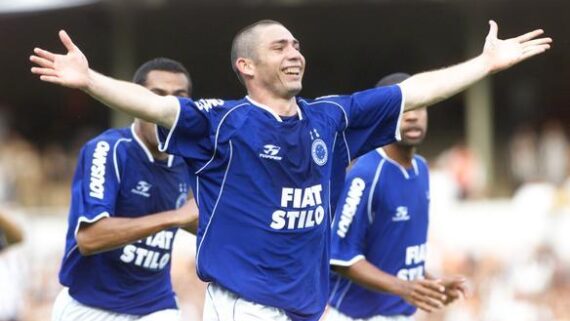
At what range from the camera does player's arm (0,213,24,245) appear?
25.5ft

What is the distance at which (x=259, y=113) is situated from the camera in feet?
20.3

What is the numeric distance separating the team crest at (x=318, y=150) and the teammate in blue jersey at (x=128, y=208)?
3.45ft

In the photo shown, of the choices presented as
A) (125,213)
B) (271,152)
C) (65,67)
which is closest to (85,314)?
(125,213)

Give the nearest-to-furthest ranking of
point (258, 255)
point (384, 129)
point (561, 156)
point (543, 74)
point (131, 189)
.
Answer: point (258, 255), point (384, 129), point (131, 189), point (561, 156), point (543, 74)

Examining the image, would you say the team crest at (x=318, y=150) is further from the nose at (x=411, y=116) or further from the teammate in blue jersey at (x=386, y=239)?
the nose at (x=411, y=116)

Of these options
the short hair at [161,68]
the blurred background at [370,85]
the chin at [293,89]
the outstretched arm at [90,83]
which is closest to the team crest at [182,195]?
the short hair at [161,68]

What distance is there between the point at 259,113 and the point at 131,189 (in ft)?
4.57

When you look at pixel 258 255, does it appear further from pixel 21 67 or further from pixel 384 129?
pixel 21 67

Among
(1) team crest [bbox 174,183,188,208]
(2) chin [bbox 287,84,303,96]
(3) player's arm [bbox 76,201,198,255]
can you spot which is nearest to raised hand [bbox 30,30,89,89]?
(2) chin [bbox 287,84,303,96]

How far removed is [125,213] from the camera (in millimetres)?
7273

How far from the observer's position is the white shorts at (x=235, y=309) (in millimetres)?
6133

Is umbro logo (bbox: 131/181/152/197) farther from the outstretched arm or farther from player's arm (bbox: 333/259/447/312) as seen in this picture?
the outstretched arm

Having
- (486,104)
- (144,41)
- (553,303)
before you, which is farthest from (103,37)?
(553,303)

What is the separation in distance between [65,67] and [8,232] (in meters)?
2.44
